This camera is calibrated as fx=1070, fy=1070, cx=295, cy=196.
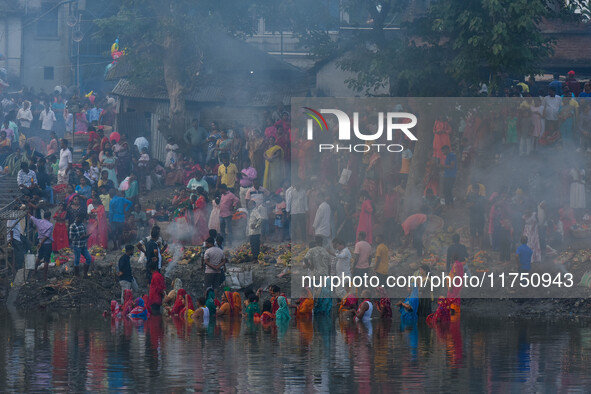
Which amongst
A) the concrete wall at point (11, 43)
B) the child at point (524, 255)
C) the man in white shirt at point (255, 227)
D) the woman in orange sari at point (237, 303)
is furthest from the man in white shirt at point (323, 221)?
the concrete wall at point (11, 43)

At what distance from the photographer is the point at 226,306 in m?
20.9

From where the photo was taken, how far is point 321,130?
26766mm

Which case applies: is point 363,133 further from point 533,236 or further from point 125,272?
point 125,272

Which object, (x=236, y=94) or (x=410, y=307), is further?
(x=236, y=94)

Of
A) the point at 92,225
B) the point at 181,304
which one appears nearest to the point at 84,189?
the point at 92,225

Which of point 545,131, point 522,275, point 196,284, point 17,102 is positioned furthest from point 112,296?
point 17,102

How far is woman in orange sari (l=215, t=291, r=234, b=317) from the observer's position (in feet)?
68.5

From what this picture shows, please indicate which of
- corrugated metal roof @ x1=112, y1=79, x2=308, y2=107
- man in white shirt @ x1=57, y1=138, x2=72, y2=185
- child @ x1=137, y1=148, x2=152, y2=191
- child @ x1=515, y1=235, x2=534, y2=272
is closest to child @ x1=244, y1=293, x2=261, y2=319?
child @ x1=515, y1=235, x2=534, y2=272

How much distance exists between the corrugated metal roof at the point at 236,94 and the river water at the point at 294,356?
44.2 ft

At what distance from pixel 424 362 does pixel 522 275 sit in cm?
832

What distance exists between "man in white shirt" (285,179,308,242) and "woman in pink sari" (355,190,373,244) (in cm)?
133

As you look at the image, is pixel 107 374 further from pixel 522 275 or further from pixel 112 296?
pixel 522 275

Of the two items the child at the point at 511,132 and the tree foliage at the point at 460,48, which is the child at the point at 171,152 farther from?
the child at the point at 511,132

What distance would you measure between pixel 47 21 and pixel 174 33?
22.9 meters
